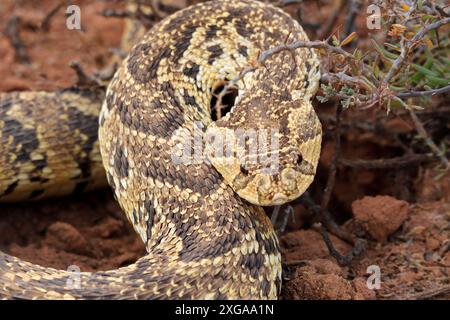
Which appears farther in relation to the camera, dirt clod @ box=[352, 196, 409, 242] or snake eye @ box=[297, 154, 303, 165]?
dirt clod @ box=[352, 196, 409, 242]

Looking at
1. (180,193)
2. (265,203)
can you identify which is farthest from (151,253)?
(265,203)

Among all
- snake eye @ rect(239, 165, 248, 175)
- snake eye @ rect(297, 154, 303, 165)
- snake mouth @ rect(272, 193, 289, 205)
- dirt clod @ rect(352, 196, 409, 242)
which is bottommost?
dirt clod @ rect(352, 196, 409, 242)

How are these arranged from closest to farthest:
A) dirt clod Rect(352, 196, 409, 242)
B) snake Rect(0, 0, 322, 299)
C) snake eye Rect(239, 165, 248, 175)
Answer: snake Rect(0, 0, 322, 299) → snake eye Rect(239, 165, 248, 175) → dirt clod Rect(352, 196, 409, 242)

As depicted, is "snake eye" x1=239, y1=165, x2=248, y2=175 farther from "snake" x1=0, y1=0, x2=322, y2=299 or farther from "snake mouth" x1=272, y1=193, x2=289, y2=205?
"snake mouth" x1=272, y1=193, x2=289, y2=205

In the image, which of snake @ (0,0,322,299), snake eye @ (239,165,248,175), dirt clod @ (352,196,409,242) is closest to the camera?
snake @ (0,0,322,299)

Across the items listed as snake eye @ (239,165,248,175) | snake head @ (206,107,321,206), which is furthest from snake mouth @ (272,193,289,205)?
snake eye @ (239,165,248,175)

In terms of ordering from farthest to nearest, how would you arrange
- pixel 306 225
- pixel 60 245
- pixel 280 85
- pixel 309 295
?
pixel 306 225
pixel 60 245
pixel 280 85
pixel 309 295

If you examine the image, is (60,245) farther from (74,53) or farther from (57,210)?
(74,53)

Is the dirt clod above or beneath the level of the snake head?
beneath

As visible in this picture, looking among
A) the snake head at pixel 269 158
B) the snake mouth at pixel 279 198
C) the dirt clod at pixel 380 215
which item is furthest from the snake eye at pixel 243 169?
the dirt clod at pixel 380 215
